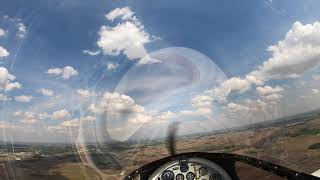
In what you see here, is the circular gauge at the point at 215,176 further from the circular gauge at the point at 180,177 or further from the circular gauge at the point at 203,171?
the circular gauge at the point at 180,177

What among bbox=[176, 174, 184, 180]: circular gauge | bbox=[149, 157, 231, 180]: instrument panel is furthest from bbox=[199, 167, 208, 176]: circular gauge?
bbox=[176, 174, 184, 180]: circular gauge

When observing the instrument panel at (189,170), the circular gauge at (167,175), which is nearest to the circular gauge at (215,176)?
the instrument panel at (189,170)

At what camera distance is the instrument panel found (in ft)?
9.25

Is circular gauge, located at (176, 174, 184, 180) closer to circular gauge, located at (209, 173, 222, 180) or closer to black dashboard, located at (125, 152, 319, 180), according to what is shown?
black dashboard, located at (125, 152, 319, 180)

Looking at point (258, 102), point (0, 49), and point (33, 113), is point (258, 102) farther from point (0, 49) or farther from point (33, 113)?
point (0, 49)

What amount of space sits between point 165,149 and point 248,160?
28.0 inches

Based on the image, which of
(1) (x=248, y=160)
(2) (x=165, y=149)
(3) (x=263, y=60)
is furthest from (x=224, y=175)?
(3) (x=263, y=60)

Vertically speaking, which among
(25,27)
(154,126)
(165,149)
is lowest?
(165,149)

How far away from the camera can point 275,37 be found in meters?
3.14

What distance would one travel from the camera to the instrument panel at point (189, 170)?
2818 mm

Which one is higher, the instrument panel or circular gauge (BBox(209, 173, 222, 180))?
the instrument panel

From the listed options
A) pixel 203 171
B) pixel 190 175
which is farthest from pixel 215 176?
pixel 190 175

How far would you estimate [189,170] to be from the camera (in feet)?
9.34

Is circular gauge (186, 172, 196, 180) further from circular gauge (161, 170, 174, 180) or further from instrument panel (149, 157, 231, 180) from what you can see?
circular gauge (161, 170, 174, 180)
